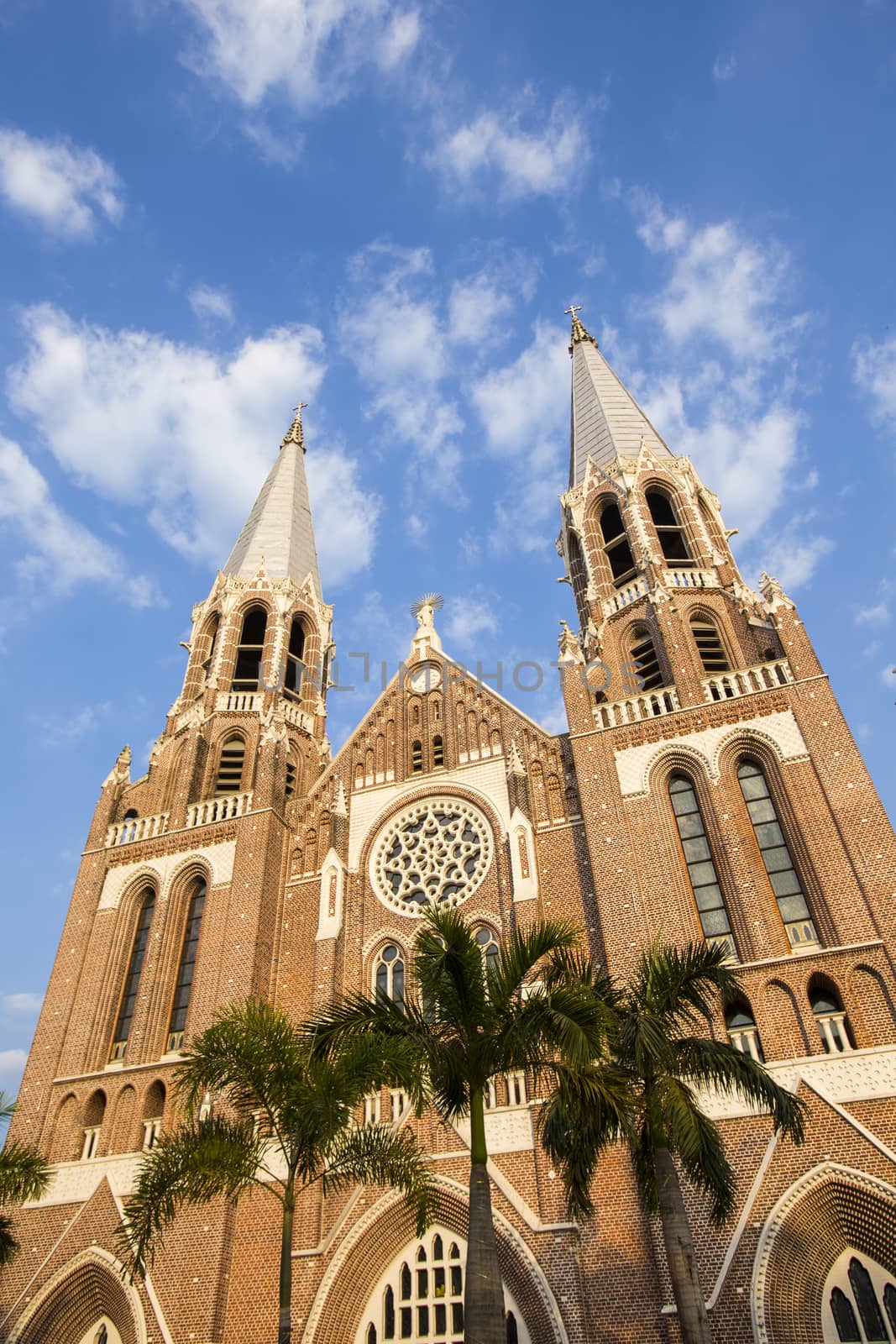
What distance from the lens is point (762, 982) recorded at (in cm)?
1922

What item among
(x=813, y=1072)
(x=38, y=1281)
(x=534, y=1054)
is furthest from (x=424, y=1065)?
(x=38, y=1281)

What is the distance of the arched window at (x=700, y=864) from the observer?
20.8m

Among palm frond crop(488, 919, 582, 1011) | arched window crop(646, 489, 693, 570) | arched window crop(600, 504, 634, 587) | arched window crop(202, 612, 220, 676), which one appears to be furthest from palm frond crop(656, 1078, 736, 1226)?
arched window crop(202, 612, 220, 676)

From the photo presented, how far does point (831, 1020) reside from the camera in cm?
1834

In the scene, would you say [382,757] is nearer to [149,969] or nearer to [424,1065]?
[149,969]

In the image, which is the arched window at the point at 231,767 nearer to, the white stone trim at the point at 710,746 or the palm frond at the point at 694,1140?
the white stone trim at the point at 710,746

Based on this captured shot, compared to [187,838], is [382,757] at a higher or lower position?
higher

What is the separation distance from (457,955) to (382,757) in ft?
47.9

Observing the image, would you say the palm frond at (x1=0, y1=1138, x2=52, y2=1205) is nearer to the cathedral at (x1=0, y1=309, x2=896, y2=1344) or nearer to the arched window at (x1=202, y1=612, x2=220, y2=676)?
the cathedral at (x1=0, y1=309, x2=896, y2=1344)

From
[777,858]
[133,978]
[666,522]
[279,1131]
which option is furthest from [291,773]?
[279,1131]

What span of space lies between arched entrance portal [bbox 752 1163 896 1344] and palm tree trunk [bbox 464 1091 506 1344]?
6.56m

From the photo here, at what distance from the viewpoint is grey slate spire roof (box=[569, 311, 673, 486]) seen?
35.0m

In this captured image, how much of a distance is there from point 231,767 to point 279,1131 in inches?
678

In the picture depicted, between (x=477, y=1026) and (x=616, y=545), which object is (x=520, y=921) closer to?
Result: (x=477, y=1026)
